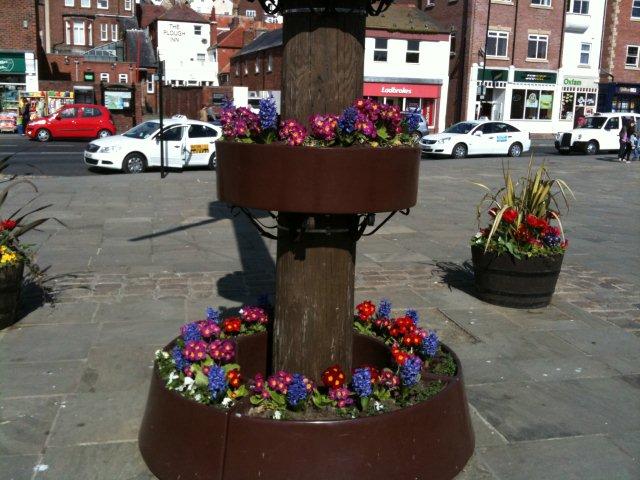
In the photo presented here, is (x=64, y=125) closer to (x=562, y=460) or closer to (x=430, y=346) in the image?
(x=430, y=346)

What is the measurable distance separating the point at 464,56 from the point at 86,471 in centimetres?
4420

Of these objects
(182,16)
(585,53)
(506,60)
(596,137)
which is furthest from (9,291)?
(182,16)

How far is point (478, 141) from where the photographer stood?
2598 cm

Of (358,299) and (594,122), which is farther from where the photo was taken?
(594,122)

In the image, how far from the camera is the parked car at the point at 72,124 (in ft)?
98.1

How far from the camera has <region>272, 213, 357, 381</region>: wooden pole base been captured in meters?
3.34

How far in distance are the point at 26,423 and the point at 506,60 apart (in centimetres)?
4525

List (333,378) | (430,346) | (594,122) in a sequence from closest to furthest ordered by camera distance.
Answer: (333,378), (430,346), (594,122)

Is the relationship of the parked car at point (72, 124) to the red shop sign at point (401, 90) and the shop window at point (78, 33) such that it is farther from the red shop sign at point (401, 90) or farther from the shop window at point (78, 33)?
the shop window at point (78, 33)

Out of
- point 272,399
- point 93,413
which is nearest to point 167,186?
point 93,413

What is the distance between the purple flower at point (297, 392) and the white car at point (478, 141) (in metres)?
22.9

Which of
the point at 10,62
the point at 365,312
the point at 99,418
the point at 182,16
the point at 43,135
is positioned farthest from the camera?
the point at 182,16

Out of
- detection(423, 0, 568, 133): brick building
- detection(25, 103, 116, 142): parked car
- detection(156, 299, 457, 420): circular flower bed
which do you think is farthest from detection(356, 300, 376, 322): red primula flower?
detection(423, 0, 568, 133): brick building

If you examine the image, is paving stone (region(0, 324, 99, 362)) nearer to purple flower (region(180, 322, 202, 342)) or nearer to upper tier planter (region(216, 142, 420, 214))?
purple flower (region(180, 322, 202, 342))
